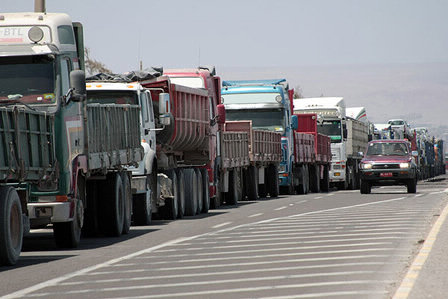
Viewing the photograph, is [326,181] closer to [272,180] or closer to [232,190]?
[272,180]

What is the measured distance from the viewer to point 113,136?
62.1 ft

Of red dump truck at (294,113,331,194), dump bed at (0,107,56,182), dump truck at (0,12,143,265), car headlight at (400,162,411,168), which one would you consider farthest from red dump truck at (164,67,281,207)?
dump bed at (0,107,56,182)

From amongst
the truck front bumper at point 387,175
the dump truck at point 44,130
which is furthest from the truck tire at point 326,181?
the dump truck at point 44,130

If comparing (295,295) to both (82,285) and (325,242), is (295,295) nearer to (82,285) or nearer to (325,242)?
(82,285)

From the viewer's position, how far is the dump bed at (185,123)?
23844 millimetres

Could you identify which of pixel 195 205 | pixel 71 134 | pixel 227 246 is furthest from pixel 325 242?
pixel 195 205

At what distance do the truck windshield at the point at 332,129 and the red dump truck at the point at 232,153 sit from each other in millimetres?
9755

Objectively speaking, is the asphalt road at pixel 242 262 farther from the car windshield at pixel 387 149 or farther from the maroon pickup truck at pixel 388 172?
the car windshield at pixel 387 149

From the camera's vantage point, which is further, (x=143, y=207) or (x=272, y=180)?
(x=272, y=180)

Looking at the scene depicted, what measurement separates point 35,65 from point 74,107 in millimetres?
851

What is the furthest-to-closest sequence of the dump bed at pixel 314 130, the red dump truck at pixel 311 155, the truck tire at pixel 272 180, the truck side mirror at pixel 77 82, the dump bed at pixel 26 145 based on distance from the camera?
1. the dump bed at pixel 314 130
2. the red dump truck at pixel 311 155
3. the truck tire at pixel 272 180
4. the truck side mirror at pixel 77 82
5. the dump bed at pixel 26 145

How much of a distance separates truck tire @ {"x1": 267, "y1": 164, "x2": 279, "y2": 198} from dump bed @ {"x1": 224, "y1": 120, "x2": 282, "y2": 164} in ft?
1.69

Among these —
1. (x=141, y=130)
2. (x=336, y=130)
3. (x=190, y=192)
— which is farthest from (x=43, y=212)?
(x=336, y=130)

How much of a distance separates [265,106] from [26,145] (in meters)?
23.4
